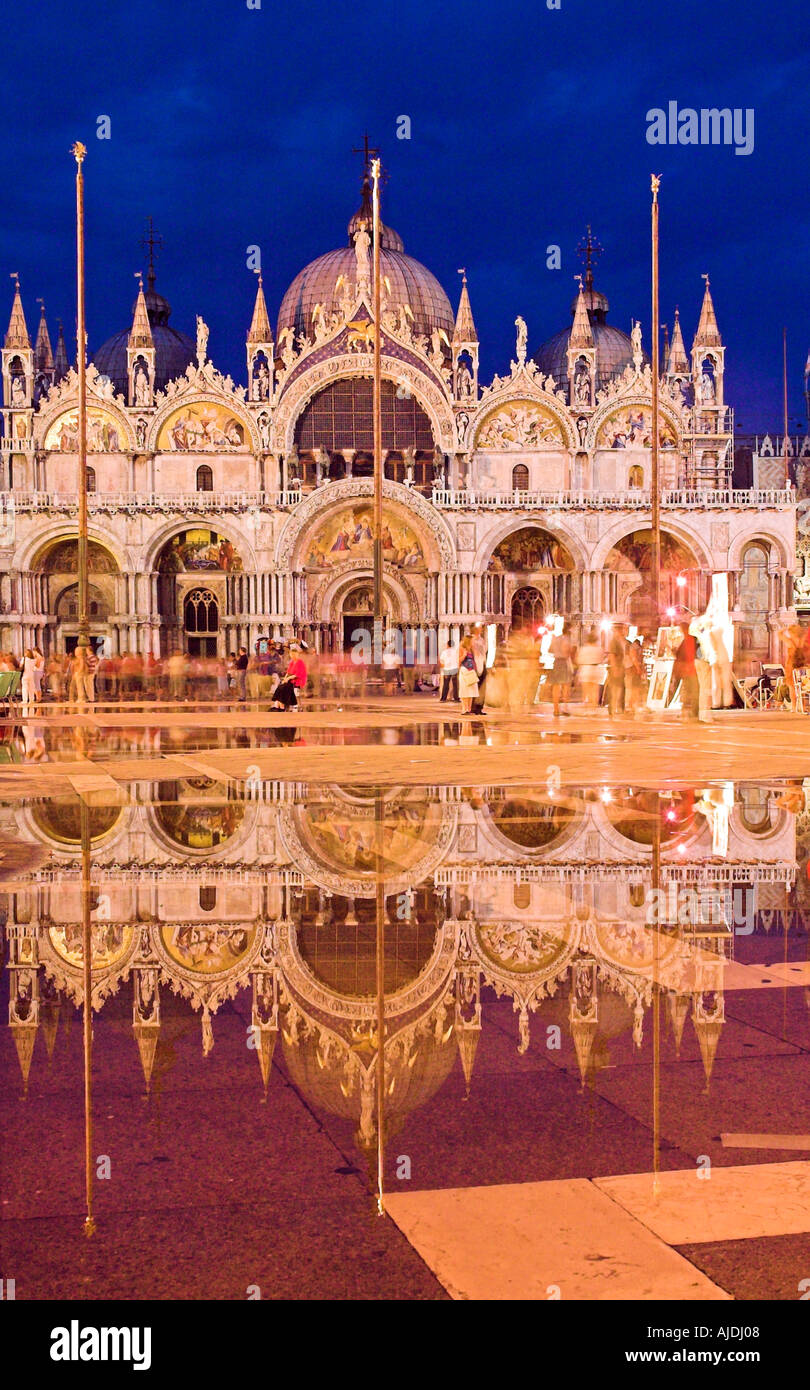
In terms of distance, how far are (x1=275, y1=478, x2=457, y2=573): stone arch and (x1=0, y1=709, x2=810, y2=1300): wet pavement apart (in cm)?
4257

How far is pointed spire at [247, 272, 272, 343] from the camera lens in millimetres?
54312

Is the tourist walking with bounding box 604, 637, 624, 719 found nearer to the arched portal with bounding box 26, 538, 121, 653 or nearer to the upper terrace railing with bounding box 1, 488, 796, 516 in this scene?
the upper terrace railing with bounding box 1, 488, 796, 516

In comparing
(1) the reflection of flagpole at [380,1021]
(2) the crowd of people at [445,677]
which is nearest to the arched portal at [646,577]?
(2) the crowd of people at [445,677]

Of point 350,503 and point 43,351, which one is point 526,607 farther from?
point 43,351

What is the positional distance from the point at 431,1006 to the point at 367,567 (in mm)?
48344

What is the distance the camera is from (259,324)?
179 ft

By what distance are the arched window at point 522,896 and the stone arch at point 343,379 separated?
46.5m

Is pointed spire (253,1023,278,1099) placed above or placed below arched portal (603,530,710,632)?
below

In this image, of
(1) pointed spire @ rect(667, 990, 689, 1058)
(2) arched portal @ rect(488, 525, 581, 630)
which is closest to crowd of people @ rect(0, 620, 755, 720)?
(2) arched portal @ rect(488, 525, 581, 630)

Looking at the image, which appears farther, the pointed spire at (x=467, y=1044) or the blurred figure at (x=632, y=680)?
the blurred figure at (x=632, y=680)

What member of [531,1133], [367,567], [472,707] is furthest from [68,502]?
[531,1133]

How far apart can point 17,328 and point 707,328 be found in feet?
91.6

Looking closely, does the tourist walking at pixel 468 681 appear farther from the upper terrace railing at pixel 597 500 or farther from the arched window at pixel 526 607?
the arched window at pixel 526 607

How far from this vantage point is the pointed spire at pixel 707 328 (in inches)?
2199
